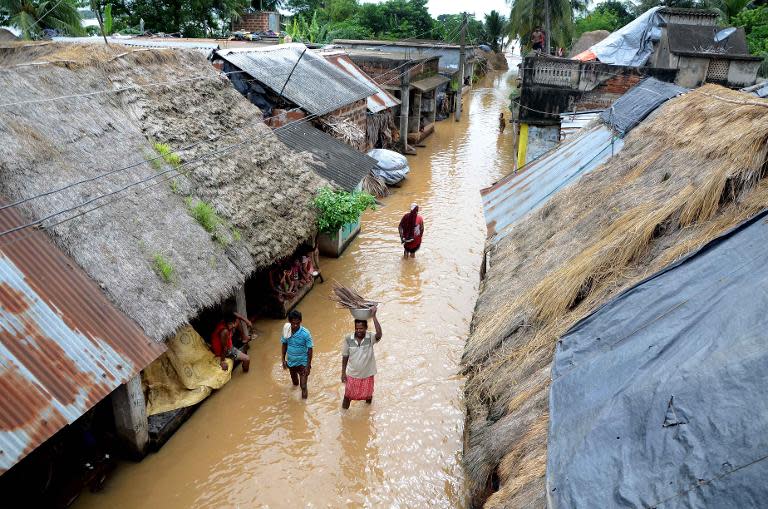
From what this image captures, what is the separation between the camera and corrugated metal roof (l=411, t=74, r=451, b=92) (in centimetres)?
2317

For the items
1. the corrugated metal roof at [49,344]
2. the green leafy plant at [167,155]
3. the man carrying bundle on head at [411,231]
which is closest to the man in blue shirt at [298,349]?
the corrugated metal roof at [49,344]

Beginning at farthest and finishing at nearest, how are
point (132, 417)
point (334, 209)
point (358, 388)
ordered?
1. point (334, 209)
2. point (358, 388)
3. point (132, 417)

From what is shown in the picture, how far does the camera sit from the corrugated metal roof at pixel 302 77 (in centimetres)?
1274

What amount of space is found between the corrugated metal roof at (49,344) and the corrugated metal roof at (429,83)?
18.9 m

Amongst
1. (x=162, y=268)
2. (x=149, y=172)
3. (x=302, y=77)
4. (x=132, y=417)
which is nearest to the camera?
(x=132, y=417)

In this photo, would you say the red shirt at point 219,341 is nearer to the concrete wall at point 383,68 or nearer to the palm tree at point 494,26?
the concrete wall at point 383,68

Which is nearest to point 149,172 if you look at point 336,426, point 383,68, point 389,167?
point 336,426

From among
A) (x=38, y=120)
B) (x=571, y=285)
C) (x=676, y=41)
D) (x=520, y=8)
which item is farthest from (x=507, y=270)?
(x=520, y=8)

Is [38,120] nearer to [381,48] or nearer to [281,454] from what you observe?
[281,454]

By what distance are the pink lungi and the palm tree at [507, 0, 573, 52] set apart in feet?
74.2

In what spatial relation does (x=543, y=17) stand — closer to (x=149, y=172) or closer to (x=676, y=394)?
(x=149, y=172)

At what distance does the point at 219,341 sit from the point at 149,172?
269 cm

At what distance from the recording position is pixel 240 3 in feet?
85.2

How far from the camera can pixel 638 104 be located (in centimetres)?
953
